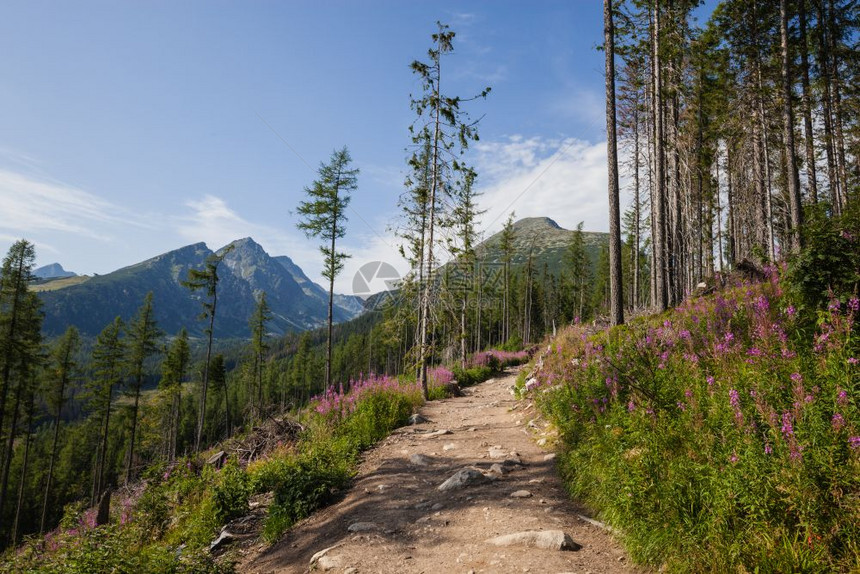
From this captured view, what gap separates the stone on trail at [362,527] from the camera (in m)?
4.88

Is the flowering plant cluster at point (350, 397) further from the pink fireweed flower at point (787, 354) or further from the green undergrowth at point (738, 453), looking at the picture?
the pink fireweed flower at point (787, 354)

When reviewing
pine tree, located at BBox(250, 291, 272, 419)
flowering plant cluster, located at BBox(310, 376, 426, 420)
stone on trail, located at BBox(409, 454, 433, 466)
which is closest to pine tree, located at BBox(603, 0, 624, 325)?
flowering plant cluster, located at BBox(310, 376, 426, 420)

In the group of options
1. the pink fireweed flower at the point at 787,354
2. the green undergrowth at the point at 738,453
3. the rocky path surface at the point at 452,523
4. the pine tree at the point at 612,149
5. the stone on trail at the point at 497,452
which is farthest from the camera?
the pine tree at the point at 612,149

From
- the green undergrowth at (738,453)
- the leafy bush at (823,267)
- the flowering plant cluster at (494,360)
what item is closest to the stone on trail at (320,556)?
the green undergrowth at (738,453)

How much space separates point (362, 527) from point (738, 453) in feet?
13.3

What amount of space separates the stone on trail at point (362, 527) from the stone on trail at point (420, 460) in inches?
87.2

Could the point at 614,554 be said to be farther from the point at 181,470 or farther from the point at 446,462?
the point at 181,470

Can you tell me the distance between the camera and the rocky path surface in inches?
151

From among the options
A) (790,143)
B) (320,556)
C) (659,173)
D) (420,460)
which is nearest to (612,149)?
(659,173)

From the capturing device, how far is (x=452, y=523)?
473 centimetres

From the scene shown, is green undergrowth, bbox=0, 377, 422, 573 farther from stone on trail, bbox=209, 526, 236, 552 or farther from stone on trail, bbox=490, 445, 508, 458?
stone on trail, bbox=490, 445, 508, 458

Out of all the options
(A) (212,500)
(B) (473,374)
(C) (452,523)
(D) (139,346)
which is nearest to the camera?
(C) (452,523)

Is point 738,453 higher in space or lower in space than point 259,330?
lower

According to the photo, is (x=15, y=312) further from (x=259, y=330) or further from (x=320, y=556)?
(x=320, y=556)
